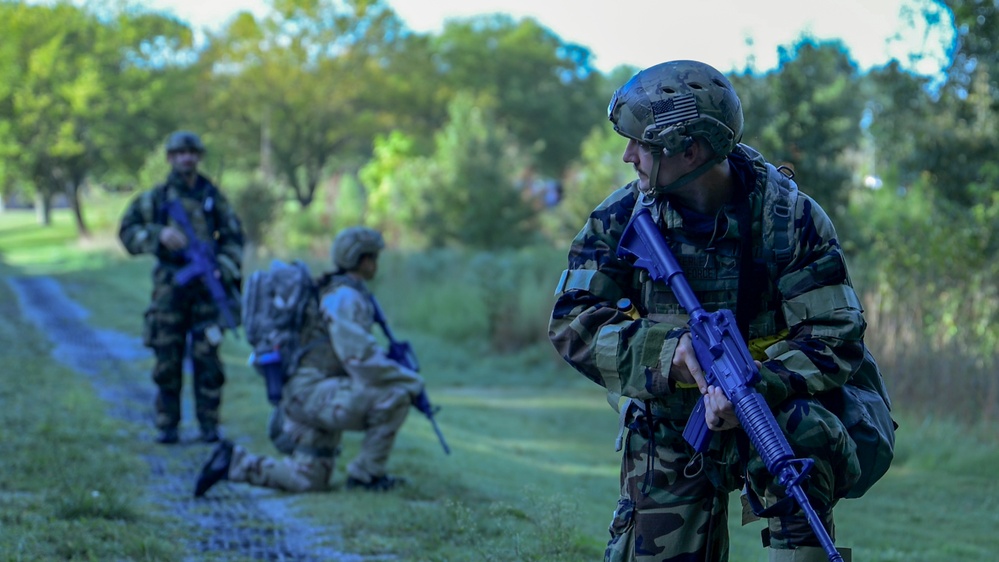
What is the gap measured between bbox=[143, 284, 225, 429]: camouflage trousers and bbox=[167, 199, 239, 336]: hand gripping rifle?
0.39ft

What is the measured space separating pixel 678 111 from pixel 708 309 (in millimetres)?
570

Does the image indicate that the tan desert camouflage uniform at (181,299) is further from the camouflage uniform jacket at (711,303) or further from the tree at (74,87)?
the tree at (74,87)

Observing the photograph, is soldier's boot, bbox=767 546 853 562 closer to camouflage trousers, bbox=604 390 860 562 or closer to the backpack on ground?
camouflage trousers, bbox=604 390 860 562

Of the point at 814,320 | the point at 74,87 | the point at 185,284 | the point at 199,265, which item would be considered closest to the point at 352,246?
the point at 199,265

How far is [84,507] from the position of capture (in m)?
6.25

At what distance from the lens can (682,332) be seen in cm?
348

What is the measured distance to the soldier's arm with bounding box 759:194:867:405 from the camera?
338cm

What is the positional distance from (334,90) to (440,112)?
17.0 ft

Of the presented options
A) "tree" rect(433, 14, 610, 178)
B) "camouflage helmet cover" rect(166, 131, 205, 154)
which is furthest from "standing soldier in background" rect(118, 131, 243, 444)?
"tree" rect(433, 14, 610, 178)

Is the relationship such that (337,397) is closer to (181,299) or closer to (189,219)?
(181,299)

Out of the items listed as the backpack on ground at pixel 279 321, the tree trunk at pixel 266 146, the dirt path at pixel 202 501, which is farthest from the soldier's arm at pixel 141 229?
the tree trunk at pixel 266 146

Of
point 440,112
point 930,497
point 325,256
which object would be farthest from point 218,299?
point 440,112

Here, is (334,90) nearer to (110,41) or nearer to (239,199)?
(110,41)

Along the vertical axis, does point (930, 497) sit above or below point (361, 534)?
below
